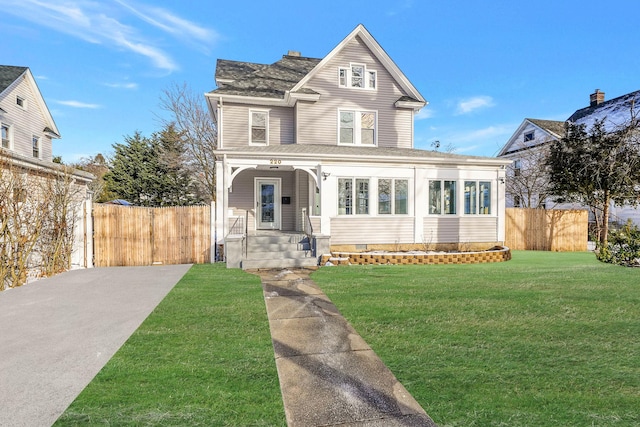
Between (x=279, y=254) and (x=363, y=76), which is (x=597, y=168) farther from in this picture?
(x=279, y=254)

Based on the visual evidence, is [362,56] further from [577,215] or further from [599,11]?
[577,215]

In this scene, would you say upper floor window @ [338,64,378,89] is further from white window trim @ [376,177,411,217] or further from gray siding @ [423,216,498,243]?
gray siding @ [423,216,498,243]

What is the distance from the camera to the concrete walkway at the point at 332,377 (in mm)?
2713

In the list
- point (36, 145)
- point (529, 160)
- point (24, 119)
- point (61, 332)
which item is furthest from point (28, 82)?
point (529, 160)

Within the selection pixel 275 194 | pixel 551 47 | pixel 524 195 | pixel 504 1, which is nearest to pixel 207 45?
pixel 275 194

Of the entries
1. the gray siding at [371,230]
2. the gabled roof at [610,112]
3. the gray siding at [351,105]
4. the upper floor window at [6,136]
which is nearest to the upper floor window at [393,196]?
the gray siding at [371,230]

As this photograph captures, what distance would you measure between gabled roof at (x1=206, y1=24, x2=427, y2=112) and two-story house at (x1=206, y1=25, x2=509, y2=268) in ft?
0.16

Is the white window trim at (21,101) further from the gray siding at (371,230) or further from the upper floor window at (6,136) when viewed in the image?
the gray siding at (371,230)

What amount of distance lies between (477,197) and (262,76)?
38.2 feet

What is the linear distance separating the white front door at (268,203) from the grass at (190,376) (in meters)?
8.59

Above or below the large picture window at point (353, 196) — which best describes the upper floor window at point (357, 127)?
above

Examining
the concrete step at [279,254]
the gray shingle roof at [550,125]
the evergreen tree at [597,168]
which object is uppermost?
the gray shingle roof at [550,125]

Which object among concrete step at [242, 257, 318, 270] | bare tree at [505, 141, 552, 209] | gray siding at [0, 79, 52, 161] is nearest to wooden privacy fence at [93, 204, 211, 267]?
concrete step at [242, 257, 318, 270]

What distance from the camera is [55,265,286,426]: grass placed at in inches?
107
